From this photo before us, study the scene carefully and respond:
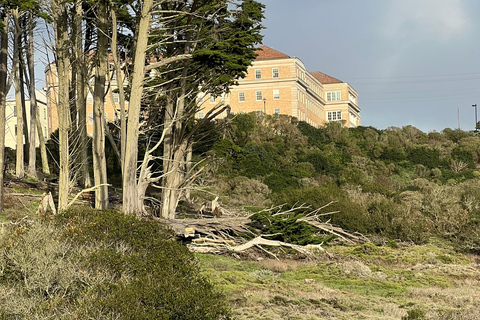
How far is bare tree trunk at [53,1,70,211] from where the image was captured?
63.3ft

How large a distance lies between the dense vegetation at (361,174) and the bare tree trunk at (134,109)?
9.14 metres

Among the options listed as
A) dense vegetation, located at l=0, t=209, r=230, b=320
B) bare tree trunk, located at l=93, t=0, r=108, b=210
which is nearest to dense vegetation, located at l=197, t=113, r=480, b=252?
bare tree trunk, located at l=93, t=0, r=108, b=210

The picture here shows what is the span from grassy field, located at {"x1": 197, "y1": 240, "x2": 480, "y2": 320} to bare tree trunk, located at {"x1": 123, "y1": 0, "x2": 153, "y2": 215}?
2433mm

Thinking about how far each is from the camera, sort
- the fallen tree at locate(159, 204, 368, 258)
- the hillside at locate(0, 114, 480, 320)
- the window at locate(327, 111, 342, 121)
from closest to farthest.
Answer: the hillside at locate(0, 114, 480, 320) < the fallen tree at locate(159, 204, 368, 258) < the window at locate(327, 111, 342, 121)

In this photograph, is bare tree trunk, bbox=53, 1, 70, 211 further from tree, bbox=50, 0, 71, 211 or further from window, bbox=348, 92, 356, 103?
window, bbox=348, 92, 356, 103

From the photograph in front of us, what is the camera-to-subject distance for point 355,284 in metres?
16.9

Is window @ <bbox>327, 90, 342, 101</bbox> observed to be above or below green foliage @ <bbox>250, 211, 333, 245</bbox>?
above

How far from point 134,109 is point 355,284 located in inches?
256

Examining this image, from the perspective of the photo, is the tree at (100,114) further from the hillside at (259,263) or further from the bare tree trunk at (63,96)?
the hillside at (259,263)

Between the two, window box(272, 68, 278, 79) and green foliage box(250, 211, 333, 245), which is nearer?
green foliage box(250, 211, 333, 245)

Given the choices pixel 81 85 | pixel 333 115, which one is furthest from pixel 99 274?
pixel 333 115

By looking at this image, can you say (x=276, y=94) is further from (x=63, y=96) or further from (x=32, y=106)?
(x=63, y=96)

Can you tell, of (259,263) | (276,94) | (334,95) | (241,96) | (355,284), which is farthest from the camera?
(334,95)

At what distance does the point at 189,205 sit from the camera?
28.8m
